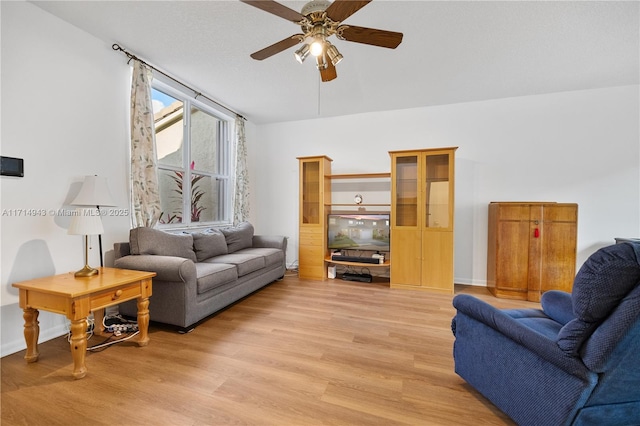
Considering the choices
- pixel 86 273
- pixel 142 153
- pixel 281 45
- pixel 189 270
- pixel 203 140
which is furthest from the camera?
pixel 203 140

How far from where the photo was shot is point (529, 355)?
1297 millimetres

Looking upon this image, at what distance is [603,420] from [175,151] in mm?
4453

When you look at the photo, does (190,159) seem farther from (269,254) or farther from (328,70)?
(328,70)

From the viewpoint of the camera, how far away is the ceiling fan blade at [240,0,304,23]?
5.16 ft

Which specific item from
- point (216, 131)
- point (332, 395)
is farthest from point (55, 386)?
point (216, 131)

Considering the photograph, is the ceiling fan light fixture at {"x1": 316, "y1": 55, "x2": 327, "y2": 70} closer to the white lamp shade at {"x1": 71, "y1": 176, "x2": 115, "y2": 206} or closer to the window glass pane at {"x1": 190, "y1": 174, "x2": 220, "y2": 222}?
the white lamp shade at {"x1": 71, "y1": 176, "x2": 115, "y2": 206}

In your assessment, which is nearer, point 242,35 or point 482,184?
point 242,35

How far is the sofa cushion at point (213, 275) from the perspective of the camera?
252 cm

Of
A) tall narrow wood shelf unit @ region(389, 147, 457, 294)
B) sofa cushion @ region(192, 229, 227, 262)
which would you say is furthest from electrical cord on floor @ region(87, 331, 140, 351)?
tall narrow wood shelf unit @ region(389, 147, 457, 294)

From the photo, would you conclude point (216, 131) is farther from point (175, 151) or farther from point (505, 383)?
point (505, 383)

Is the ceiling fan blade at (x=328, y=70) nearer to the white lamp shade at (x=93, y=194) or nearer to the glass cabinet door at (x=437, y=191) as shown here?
the glass cabinet door at (x=437, y=191)

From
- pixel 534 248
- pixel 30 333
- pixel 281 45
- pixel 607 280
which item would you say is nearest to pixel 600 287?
pixel 607 280

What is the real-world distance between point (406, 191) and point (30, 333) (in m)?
4.10

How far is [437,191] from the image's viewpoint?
374cm
